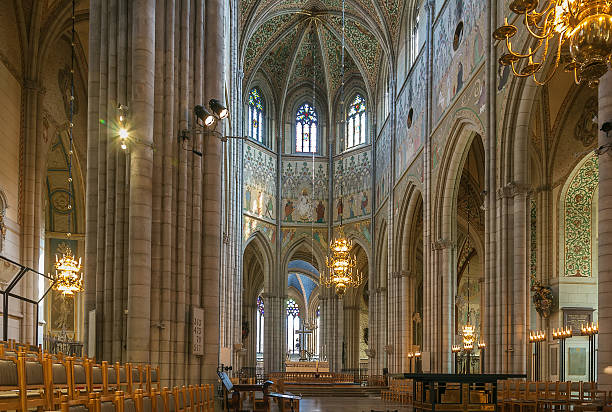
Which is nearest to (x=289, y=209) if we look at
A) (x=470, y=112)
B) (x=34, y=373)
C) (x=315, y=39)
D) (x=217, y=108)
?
(x=315, y=39)

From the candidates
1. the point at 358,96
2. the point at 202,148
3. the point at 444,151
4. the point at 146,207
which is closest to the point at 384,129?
the point at 358,96

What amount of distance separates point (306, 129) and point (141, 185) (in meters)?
29.2

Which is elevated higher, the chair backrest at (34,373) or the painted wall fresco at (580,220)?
the painted wall fresco at (580,220)

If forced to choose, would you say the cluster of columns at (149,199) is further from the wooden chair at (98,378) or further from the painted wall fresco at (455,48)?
the painted wall fresco at (455,48)

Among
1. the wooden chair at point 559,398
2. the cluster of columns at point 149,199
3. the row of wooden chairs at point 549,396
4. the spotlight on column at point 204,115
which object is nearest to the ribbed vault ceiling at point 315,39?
the cluster of columns at point 149,199

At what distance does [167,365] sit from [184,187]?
3277mm

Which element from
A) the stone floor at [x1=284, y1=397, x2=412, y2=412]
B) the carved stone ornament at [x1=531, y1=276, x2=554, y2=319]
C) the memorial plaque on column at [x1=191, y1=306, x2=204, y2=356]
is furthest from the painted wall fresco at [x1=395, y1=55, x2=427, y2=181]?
the memorial plaque on column at [x1=191, y1=306, x2=204, y2=356]

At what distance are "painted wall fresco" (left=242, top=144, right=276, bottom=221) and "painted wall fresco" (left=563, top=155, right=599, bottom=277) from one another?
58.4 feet

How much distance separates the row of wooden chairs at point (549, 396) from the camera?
11047 millimetres

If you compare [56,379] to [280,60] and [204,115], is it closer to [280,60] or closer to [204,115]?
[204,115]

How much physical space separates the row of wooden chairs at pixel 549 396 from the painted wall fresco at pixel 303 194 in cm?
2587

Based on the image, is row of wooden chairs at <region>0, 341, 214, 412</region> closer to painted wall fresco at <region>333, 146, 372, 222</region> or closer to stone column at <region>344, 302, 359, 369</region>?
painted wall fresco at <region>333, 146, 372, 222</region>

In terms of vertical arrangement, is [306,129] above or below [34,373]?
above

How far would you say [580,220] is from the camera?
76.1 feet
